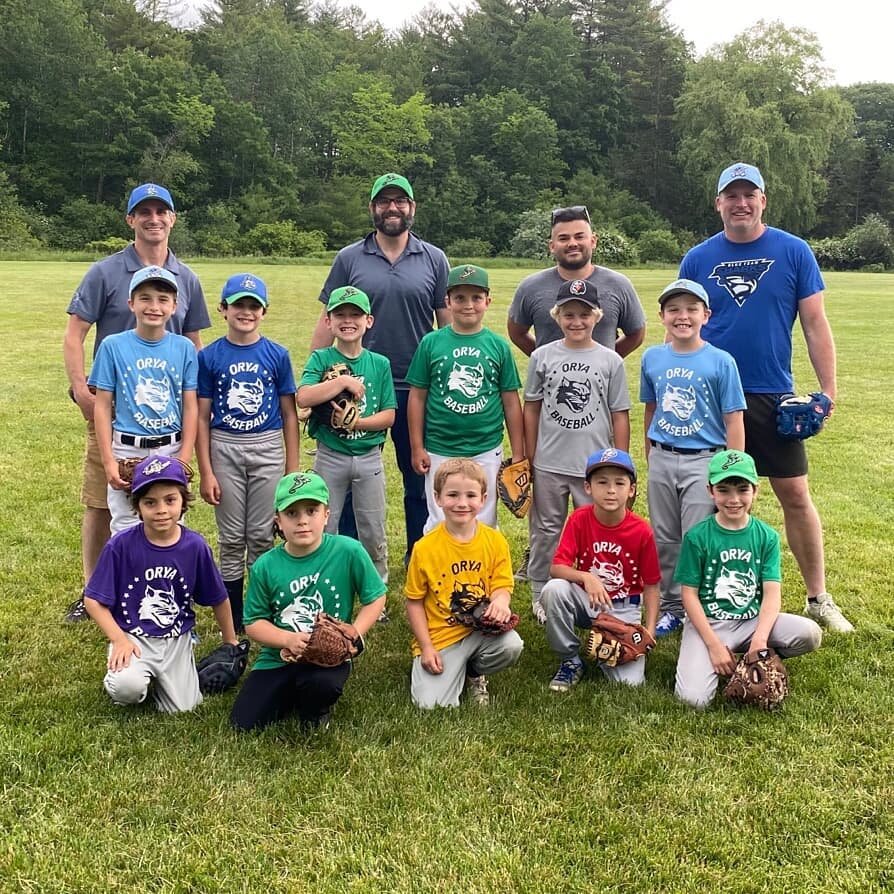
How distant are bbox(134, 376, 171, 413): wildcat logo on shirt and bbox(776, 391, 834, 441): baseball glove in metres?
3.24

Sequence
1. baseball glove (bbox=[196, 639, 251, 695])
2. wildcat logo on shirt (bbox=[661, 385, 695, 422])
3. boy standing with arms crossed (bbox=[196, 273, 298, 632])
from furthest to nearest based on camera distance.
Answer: boy standing with arms crossed (bbox=[196, 273, 298, 632]), wildcat logo on shirt (bbox=[661, 385, 695, 422]), baseball glove (bbox=[196, 639, 251, 695])

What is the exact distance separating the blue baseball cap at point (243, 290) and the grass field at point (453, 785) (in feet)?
6.11

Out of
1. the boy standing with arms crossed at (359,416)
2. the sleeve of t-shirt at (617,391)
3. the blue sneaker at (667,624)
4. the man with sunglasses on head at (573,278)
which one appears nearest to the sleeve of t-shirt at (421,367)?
the boy standing with arms crossed at (359,416)

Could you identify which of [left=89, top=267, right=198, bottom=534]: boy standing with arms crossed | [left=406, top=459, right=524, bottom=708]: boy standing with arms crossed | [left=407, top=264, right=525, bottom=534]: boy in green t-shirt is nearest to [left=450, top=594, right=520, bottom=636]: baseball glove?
[left=406, top=459, right=524, bottom=708]: boy standing with arms crossed

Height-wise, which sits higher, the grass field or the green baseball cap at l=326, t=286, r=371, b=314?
the green baseball cap at l=326, t=286, r=371, b=314

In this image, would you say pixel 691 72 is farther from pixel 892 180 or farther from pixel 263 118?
pixel 263 118

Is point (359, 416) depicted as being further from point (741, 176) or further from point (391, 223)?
point (741, 176)

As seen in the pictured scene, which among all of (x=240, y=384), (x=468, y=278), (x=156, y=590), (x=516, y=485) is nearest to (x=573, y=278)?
(x=468, y=278)

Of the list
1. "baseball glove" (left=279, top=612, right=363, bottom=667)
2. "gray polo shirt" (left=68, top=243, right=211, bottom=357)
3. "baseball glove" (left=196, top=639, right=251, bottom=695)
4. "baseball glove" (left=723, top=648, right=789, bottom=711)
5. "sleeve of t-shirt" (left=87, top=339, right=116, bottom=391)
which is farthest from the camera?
"gray polo shirt" (left=68, top=243, right=211, bottom=357)

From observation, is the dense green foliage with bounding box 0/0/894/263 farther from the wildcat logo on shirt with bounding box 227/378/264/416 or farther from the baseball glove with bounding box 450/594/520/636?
the baseball glove with bounding box 450/594/520/636

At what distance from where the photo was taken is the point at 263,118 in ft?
214

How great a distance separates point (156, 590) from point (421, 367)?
1.83 metres

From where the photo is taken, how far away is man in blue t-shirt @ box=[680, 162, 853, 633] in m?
4.30

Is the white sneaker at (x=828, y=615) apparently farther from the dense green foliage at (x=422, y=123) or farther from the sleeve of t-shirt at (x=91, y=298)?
the dense green foliage at (x=422, y=123)
